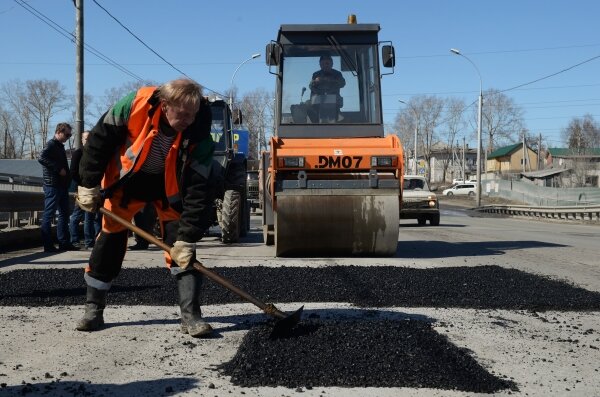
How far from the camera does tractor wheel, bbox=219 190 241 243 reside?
1241cm

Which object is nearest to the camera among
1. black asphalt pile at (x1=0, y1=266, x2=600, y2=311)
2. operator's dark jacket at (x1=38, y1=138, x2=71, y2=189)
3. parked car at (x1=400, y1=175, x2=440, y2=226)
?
black asphalt pile at (x1=0, y1=266, x2=600, y2=311)

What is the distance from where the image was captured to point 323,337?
15.1 feet

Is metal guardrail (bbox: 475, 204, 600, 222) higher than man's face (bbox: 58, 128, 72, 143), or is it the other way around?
man's face (bbox: 58, 128, 72, 143)

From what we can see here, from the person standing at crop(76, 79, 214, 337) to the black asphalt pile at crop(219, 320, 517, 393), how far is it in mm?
709

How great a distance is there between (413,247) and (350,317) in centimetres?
709

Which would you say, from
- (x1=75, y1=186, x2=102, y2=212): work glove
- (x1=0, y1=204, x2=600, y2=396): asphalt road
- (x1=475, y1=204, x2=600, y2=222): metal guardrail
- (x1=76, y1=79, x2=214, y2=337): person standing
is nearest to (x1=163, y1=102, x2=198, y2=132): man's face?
(x1=76, y1=79, x2=214, y2=337): person standing

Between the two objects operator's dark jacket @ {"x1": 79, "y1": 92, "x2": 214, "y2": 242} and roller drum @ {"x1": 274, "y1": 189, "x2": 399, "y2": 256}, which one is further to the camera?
roller drum @ {"x1": 274, "y1": 189, "x2": 399, "y2": 256}

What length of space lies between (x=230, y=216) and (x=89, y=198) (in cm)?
751

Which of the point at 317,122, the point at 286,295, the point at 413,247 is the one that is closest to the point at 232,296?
the point at 286,295

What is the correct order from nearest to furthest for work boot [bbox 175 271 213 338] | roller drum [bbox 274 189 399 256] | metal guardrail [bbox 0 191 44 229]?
1. work boot [bbox 175 271 213 338]
2. roller drum [bbox 274 189 399 256]
3. metal guardrail [bbox 0 191 44 229]

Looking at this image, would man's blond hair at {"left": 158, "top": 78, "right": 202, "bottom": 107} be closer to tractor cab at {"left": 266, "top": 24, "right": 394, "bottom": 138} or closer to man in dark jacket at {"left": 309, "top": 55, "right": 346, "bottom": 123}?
tractor cab at {"left": 266, "top": 24, "right": 394, "bottom": 138}

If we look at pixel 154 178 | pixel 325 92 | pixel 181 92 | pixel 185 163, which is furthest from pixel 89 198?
pixel 325 92

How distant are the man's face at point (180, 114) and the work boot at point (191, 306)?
104 cm

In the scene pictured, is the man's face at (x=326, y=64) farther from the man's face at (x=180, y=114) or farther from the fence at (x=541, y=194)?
the fence at (x=541, y=194)
